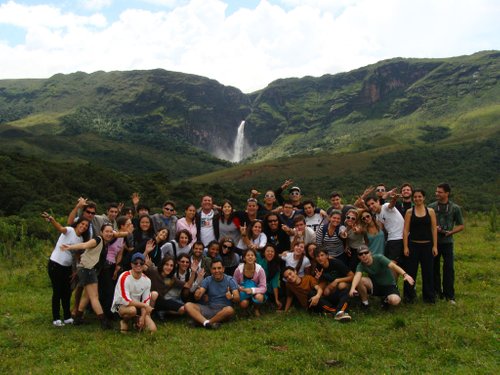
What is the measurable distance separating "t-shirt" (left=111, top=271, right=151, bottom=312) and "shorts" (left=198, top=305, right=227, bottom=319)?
3.52ft

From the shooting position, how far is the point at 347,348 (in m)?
6.33

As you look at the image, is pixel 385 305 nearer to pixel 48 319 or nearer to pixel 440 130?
pixel 48 319

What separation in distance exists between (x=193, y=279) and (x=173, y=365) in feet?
8.33

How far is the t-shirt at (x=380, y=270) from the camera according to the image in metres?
7.99

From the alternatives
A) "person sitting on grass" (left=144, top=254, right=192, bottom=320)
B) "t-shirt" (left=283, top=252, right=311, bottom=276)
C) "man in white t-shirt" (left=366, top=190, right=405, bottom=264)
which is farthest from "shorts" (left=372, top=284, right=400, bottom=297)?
"person sitting on grass" (left=144, top=254, right=192, bottom=320)

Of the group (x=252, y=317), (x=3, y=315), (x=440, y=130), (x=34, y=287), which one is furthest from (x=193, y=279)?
(x=440, y=130)

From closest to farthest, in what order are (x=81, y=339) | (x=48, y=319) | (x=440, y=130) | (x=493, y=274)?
(x=81, y=339), (x=48, y=319), (x=493, y=274), (x=440, y=130)

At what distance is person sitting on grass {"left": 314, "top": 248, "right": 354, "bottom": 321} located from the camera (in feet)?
26.8

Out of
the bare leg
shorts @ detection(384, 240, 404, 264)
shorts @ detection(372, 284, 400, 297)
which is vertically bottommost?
the bare leg

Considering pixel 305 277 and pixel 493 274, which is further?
pixel 493 274

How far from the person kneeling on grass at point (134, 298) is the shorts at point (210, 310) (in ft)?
3.15

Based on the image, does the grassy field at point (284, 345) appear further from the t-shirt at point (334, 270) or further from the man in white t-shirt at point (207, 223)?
the man in white t-shirt at point (207, 223)

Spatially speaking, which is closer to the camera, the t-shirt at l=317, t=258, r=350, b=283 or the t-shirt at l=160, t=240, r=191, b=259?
the t-shirt at l=317, t=258, r=350, b=283

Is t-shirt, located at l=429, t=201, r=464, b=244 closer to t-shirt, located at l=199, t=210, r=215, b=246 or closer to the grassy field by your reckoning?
the grassy field
